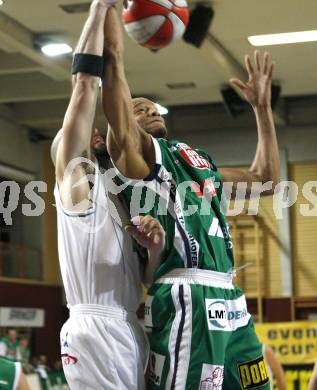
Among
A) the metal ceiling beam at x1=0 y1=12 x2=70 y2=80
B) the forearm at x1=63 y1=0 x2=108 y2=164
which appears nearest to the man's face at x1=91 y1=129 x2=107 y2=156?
the forearm at x1=63 y1=0 x2=108 y2=164

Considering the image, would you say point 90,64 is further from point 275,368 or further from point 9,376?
point 275,368

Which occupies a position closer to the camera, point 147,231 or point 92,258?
point 147,231

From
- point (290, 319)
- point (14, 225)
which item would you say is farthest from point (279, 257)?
point (14, 225)

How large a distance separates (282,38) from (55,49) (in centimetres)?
408

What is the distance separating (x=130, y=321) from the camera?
14.0 ft

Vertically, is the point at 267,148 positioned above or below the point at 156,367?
above

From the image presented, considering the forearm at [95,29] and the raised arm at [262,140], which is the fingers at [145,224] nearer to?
the forearm at [95,29]

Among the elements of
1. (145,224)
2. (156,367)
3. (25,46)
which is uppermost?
(25,46)

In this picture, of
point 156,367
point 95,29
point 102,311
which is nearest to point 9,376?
point 102,311

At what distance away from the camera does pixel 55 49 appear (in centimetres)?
1510

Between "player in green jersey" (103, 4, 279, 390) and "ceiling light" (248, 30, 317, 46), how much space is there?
10.6 metres

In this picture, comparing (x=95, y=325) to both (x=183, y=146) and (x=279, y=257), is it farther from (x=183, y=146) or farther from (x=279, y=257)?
(x=279, y=257)

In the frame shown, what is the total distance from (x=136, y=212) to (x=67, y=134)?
54 centimetres

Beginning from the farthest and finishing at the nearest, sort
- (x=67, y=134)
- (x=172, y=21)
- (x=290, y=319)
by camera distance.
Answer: (x=290, y=319) < (x=172, y=21) < (x=67, y=134)
